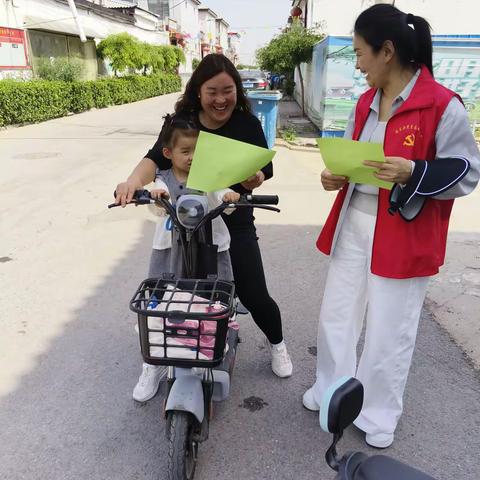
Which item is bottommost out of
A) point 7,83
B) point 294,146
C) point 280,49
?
point 294,146

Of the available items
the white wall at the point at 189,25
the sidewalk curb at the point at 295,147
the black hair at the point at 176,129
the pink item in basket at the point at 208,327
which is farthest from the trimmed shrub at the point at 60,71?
the white wall at the point at 189,25

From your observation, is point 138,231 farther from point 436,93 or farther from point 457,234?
point 436,93

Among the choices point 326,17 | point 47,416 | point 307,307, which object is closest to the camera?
point 47,416

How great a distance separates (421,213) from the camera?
2.03m

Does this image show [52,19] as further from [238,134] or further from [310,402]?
[310,402]

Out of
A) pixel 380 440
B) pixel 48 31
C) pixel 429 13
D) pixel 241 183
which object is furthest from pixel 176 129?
pixel 48 31

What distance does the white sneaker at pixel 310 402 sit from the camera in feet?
8.79

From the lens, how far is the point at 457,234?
536cm

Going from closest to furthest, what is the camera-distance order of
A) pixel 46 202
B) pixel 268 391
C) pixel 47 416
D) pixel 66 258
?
pixel 47 416 < pixel 268 391 < pixel 66 258 < pixel 46 202

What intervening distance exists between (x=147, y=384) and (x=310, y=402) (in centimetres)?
92

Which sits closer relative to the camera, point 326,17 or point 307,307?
point 307,307

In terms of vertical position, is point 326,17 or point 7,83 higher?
point 326,17

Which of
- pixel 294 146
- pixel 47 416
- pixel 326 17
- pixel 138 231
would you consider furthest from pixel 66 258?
pixel 326 17

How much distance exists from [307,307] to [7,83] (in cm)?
1347
